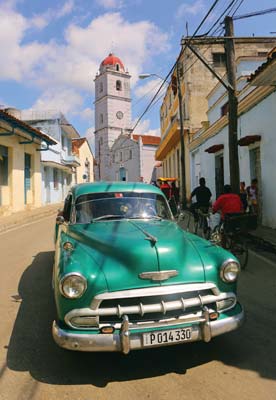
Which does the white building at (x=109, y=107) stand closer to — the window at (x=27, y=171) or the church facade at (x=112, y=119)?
the church facade at (x=112, y=119)

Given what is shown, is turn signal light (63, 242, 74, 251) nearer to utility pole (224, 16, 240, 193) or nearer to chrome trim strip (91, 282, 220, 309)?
chrome trim strip (91, 282, 220, 309)

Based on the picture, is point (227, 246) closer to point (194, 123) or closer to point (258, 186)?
point (258, 186)

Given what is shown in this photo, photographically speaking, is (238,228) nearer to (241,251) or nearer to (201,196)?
(241,251)

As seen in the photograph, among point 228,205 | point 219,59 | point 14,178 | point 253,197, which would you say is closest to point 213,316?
point 228,205

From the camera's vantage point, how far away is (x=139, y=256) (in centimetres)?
323

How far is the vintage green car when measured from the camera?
2.93 metres

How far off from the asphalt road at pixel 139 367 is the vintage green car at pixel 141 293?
328 millimetres

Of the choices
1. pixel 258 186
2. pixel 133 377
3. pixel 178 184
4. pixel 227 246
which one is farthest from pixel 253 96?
pixel 178 184

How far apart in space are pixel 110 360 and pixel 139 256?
3.42 feet

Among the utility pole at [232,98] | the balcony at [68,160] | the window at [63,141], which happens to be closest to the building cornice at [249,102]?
the utility pole at [232,98]

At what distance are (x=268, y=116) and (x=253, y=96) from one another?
118 centimetres

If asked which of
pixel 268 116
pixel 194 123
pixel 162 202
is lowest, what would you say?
pixel 162 202

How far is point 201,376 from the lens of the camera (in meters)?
3.00

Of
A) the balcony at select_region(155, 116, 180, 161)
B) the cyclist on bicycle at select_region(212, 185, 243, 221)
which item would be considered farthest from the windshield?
the balcony at select_region(155, 116, 180, 161)
